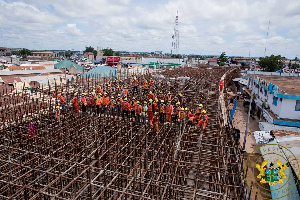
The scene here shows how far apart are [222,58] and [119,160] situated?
86.4m

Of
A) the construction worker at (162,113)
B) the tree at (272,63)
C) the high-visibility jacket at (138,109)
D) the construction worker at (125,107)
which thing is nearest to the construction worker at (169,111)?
the construction worker at (162,113)

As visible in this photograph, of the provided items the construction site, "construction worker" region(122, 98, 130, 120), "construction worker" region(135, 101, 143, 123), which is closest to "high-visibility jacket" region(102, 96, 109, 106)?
"construction worker" region(122, 98, 130, 120)

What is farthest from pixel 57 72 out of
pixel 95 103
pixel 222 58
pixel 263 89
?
pixel 222 58

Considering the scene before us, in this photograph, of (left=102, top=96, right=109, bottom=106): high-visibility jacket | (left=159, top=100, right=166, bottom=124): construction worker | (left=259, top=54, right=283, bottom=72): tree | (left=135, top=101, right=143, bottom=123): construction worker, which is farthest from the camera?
(left=259, top=54, right=283, bottom=72): tree

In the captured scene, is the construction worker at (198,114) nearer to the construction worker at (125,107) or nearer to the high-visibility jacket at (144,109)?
the high-visibility jacket at (144,109)

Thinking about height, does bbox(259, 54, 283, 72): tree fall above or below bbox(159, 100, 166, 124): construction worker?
above

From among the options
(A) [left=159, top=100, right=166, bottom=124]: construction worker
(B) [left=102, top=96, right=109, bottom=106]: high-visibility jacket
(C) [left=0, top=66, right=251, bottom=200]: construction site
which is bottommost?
(C) [left=0, top=66, right=251, bottom=200]: construction site

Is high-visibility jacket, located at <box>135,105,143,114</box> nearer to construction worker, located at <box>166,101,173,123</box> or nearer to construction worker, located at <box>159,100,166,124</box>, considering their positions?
construction worker, located at <box>159,100,166,124</box>

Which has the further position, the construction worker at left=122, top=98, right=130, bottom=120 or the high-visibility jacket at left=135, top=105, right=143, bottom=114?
the construction worker at left=122, top=98, right=130, bottom=120

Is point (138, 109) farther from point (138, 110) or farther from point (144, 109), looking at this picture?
point (144, 109)

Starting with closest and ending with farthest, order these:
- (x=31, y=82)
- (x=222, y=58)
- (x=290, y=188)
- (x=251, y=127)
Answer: (x=290, y=188), (x=251, y=127), (x=31, y=82), (x=222, y=58)

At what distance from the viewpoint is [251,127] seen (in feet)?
63.9

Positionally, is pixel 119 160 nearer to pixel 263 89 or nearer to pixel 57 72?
pixel 263 89

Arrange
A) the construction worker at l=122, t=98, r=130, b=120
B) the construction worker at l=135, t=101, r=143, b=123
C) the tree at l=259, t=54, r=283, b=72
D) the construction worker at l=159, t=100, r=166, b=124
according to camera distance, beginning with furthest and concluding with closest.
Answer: the tree at l=259, t=54, r=283, b=72
the construction worker at l=122, t=98, r=130, b=120
the construction worker at l=159, t=100, r=166, b=124
the construction worker at l=135, t=101, r=143, b=123
